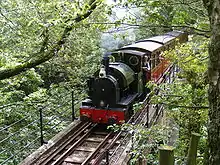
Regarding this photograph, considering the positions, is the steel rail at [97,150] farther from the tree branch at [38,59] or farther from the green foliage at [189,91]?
the tree branch at [38,59]

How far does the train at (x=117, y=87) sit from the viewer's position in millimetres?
8578

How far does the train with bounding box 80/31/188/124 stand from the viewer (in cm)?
858

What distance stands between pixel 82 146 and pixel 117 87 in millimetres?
2034

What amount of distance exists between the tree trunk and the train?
5.85 meters

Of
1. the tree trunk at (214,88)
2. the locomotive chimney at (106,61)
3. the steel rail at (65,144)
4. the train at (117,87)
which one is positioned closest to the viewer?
the tree trunk at (214,88)

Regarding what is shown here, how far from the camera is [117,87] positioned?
867 centimetres

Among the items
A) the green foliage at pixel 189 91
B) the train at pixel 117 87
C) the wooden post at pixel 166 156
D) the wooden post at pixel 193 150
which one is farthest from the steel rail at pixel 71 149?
the wooden post at pixel 166 156

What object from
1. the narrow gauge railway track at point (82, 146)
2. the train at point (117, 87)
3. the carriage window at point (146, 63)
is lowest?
the narrow gauge railway track at point (82, 146)

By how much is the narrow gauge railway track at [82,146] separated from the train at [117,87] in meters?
0.37

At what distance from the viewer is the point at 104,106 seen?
28.9 feet

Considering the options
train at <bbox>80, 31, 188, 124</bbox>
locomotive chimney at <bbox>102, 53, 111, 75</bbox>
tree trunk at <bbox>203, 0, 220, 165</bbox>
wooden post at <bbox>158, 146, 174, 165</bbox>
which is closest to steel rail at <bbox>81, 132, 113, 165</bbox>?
train at <bbox>80, 31, 188, 124</bbox>

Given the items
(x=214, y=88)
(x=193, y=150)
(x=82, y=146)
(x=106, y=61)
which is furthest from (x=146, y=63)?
(x=193, y=150)

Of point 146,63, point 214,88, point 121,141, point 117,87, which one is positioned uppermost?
point 146,63

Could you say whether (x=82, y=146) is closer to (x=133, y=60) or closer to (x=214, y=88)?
(x=133, y=60)
